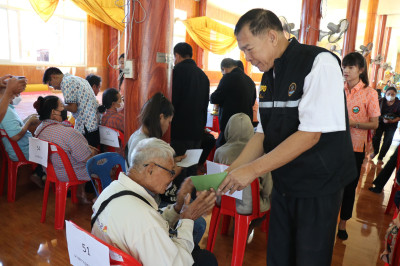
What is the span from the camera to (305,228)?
1277mm

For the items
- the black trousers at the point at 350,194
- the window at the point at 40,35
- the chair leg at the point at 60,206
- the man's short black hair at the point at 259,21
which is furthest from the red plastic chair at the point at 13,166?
the window at the point at 40,35

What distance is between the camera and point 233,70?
3.42 meters

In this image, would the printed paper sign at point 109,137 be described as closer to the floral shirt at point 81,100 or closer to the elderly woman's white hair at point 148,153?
the floral shirt at point 81,100

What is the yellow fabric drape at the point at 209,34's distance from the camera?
335 inches

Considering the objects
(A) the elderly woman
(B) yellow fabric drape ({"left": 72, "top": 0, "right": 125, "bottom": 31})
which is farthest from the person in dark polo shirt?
(B) yellow fabric drape ({"left": 72, "top": 0, "right": 125, "bottom": 31})

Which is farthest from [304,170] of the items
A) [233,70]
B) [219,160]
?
[233,70]

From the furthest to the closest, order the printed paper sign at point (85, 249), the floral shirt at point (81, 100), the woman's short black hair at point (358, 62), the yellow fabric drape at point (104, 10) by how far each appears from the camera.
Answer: the yellow fabric drape at point (104, 10), the floral shirt at point (81, 100), the woman's short black hair at point (358, 62), the printed paper sign at point (85, 249)

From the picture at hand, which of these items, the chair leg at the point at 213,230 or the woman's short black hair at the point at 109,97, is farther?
the woman's short black hair at the point at 109,97

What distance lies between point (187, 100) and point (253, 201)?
1.20 m

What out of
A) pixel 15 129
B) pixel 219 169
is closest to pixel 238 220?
pixel 219 169

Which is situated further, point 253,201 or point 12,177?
point 12,177

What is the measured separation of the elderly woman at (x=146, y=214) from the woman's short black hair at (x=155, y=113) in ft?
2.16

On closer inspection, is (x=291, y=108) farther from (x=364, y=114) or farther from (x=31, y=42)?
(x=31, y=42)

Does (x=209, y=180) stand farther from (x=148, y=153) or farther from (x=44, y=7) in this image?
(x=44, y=7)
